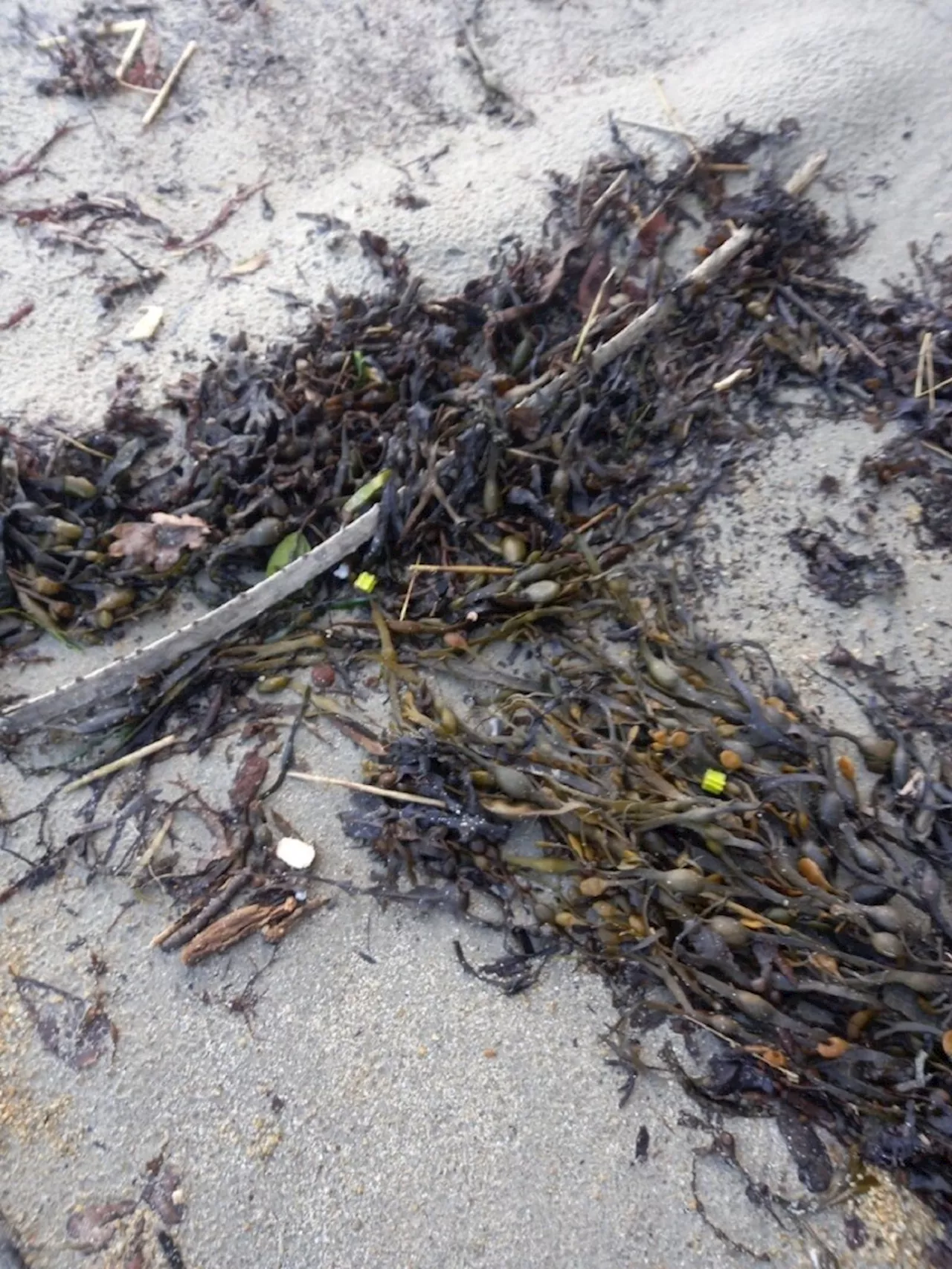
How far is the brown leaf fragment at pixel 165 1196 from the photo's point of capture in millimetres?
1682

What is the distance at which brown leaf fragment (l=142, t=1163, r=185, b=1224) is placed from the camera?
1682 mm

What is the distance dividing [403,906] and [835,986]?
36.2 inches

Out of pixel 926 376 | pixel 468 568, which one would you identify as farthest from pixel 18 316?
pixel 926 376

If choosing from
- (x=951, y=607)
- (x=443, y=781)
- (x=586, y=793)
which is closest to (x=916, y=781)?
(x=951, y=607)

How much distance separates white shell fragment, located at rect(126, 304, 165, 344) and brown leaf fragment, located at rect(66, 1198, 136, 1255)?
238 cm

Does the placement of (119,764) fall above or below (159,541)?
below

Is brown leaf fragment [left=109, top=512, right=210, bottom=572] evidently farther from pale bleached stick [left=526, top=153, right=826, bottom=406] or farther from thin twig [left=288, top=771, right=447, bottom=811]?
pale bleached stick [left=526, top=153, right=826, bottom=406]

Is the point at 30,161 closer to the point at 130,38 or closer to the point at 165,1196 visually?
the point at 130,38

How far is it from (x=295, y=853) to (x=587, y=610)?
0.96 m

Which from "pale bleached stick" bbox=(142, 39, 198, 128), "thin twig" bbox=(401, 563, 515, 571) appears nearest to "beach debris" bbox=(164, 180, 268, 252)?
"pale bleached stick" bbox=(142, 39, 198, 128)

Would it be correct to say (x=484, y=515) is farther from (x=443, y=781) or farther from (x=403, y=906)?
(x=403, y=906)

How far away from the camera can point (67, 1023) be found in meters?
1.88

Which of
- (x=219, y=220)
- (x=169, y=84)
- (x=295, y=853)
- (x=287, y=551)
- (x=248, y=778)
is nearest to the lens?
(x=295, y=853)

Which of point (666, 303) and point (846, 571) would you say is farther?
point (666, 303)
